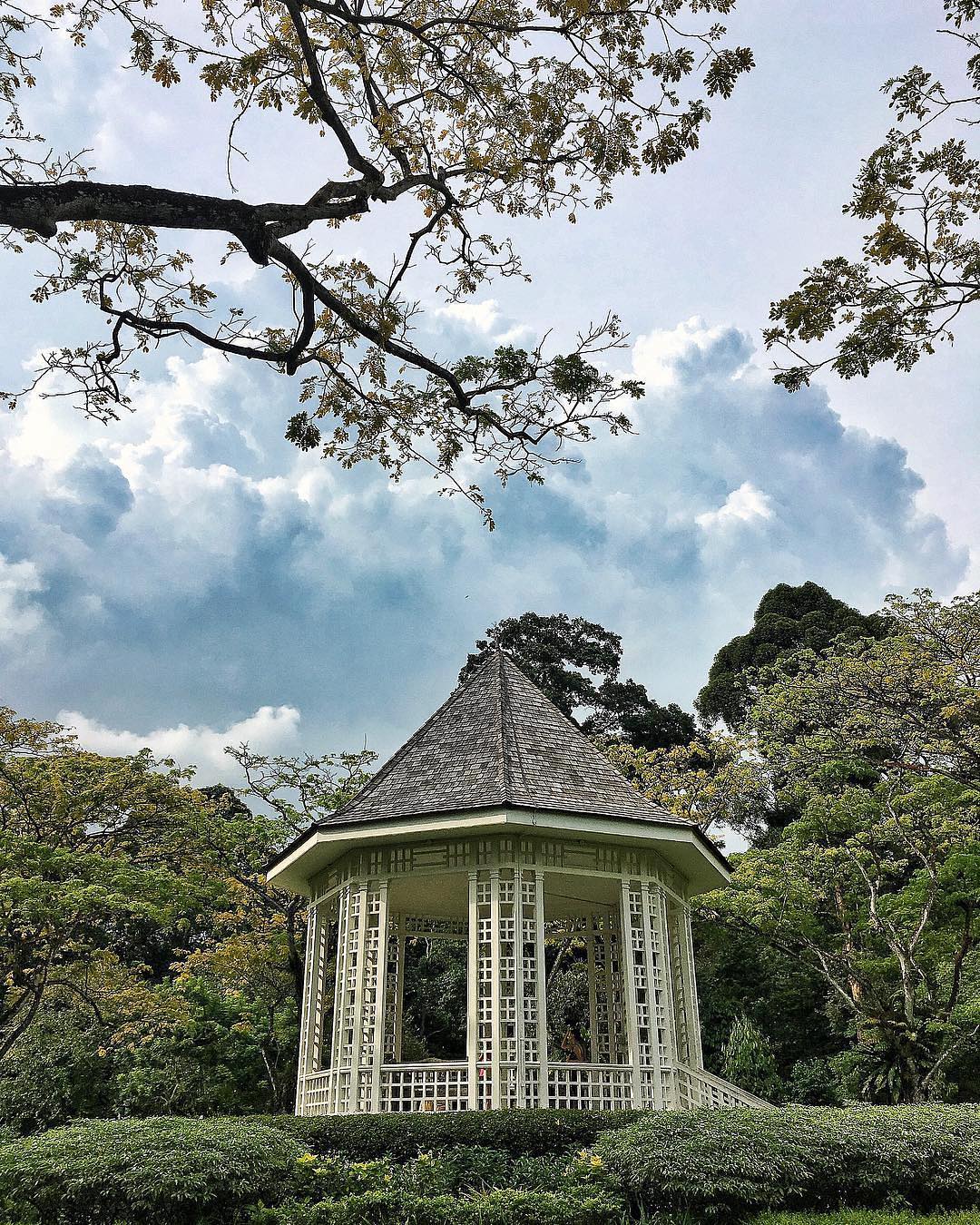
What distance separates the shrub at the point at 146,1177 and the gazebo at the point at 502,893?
91.4 inches

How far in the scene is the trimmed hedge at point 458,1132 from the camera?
9.74m

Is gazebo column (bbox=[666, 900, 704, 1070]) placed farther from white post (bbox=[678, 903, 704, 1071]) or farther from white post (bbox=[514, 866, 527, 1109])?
white post (bbox=[514, 866, 527, 1109])

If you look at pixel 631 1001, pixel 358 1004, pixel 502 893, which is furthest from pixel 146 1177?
pixel 631 1001

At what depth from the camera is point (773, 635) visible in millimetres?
33844

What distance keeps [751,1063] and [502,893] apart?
41.0 ft

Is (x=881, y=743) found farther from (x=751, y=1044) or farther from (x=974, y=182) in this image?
(x=974, y=182)

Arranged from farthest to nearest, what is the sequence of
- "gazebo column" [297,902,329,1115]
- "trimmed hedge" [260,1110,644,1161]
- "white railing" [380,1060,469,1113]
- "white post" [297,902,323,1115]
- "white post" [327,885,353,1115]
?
"white post" [297,902,323,1115]
"gazebo column" [297,902,329,1115]
"white post" [327,885,353,1115]
"white railing" [380,1060,469,1113]
"trimmed hedge" [260,1110,644,1161]

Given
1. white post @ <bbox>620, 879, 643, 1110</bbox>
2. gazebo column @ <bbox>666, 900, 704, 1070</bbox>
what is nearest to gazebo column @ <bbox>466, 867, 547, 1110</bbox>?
white post @ <bbox>620, 879, 643, 1110</bbox>

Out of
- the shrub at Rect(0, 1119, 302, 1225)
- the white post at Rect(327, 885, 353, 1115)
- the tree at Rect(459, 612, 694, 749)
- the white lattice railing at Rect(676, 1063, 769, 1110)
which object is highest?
the tree at Rect(459, 612, 694, 749)

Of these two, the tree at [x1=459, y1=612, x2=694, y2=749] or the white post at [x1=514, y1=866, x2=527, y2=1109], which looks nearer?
the white post at [x1=514, y1=866, x2=527, y2=1109]

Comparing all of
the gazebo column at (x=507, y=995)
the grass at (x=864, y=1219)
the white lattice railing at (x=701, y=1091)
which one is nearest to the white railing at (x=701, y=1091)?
the white lattice railing at (x=701, y=1091)

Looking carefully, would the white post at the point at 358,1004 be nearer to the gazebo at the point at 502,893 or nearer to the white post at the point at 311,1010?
the gazebo at the point at 502,893

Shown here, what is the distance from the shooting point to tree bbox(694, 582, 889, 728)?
32719 mm

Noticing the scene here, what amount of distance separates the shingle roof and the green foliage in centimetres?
1092
